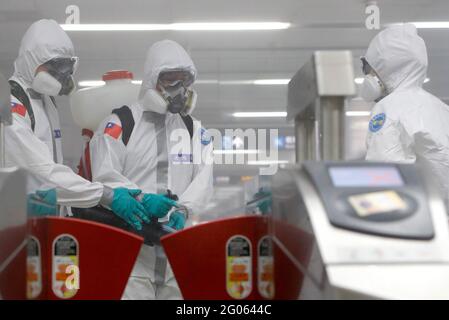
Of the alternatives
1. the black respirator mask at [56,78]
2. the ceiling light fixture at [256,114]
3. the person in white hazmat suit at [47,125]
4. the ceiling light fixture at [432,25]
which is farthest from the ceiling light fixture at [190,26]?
the black respirator mask at [56,78]

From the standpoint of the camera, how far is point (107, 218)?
1965mm

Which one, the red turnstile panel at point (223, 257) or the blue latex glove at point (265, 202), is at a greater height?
the blue latex glove at point (265, 202)

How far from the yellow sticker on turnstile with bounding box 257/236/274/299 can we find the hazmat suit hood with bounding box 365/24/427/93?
4.35 ft

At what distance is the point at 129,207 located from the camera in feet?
5.93

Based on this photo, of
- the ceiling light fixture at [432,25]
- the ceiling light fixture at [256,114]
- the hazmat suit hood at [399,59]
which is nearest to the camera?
the hazmat suit hood at [399,59]

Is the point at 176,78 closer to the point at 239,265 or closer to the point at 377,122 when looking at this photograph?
the point at 377,122

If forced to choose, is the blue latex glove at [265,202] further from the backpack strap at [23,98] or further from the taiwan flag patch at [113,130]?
the backpack strap at [23,98]

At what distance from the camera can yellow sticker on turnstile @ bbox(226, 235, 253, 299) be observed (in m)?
1.03

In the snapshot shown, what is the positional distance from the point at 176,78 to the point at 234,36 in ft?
11.6

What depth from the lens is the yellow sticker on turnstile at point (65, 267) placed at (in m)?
1.02

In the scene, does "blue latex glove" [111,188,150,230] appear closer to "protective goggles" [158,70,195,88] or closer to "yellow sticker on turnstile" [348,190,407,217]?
"protective goggles" [158,70,195,88]

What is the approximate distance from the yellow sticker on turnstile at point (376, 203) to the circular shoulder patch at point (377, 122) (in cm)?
126

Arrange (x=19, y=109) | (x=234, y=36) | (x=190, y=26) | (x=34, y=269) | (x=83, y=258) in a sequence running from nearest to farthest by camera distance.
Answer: (x=34, y=269)
(x=83, y=258)
(x=19, y=109)
(x=190, y=26)
(x=234, y=36)

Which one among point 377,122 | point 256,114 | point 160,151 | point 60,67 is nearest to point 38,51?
point 60,67
